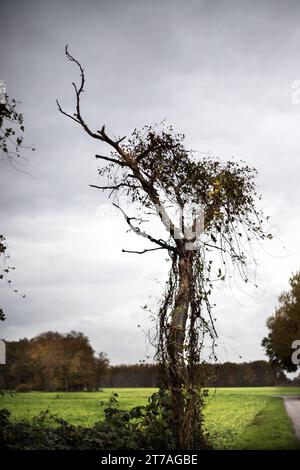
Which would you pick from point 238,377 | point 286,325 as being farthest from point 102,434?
point 238,377

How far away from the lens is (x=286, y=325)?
1709 inches

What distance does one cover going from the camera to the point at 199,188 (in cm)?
1091

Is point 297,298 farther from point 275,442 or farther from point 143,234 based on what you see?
point 143,234

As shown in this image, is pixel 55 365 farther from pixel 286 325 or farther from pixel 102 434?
pixel 102 434

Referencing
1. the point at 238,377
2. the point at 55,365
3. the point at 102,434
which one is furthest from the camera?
the point at 238,377

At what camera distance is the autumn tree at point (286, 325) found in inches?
1678

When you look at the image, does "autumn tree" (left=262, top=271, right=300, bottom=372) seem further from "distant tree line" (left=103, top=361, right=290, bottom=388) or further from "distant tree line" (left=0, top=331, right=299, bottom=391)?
"distant tree line" (left=103, top=361, right=290, bottom=388)

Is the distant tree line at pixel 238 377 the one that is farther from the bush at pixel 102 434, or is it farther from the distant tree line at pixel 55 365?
the bush at pixel 102 434

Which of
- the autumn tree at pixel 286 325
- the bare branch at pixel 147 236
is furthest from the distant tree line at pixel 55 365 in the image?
the bare branch at pixel 147 236

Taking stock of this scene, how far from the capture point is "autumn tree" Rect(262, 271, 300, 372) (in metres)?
42.6

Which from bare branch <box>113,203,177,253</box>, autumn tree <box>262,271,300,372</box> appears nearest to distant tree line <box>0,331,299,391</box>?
autumn tree <box>262,271,300,372</box>

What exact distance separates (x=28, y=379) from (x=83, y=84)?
71311 millimetres

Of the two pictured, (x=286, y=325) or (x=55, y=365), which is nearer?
(x=286, y=325)
